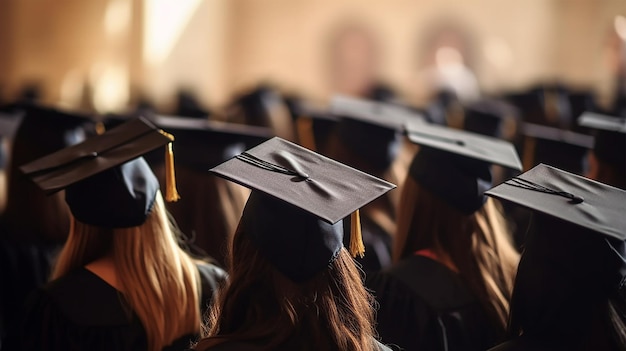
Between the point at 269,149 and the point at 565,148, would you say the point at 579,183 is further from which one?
the point at 565,148

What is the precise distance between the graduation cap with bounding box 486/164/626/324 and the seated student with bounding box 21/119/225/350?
0.89 meters

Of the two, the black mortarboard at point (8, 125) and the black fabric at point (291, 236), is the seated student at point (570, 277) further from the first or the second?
the black mortarboard at point (8, 125)

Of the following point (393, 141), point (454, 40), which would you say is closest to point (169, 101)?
point (454, 40)

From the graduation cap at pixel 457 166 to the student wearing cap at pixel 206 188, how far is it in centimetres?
74

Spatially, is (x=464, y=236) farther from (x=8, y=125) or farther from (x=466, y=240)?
(x=8, y=125)

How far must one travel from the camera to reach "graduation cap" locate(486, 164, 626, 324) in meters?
1.79

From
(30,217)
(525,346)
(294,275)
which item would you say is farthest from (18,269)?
(525,346)

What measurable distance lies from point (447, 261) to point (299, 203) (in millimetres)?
786

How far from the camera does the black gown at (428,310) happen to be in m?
2.24

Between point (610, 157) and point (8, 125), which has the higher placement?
point (610, 157)

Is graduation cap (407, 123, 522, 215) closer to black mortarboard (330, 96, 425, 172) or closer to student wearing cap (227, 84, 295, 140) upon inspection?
black mortarboard (330, 96, 425, 172)

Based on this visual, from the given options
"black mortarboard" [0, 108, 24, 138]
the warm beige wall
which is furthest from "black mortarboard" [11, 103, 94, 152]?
the warm beige wall

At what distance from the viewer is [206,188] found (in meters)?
2.99

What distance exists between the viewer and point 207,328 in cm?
191
